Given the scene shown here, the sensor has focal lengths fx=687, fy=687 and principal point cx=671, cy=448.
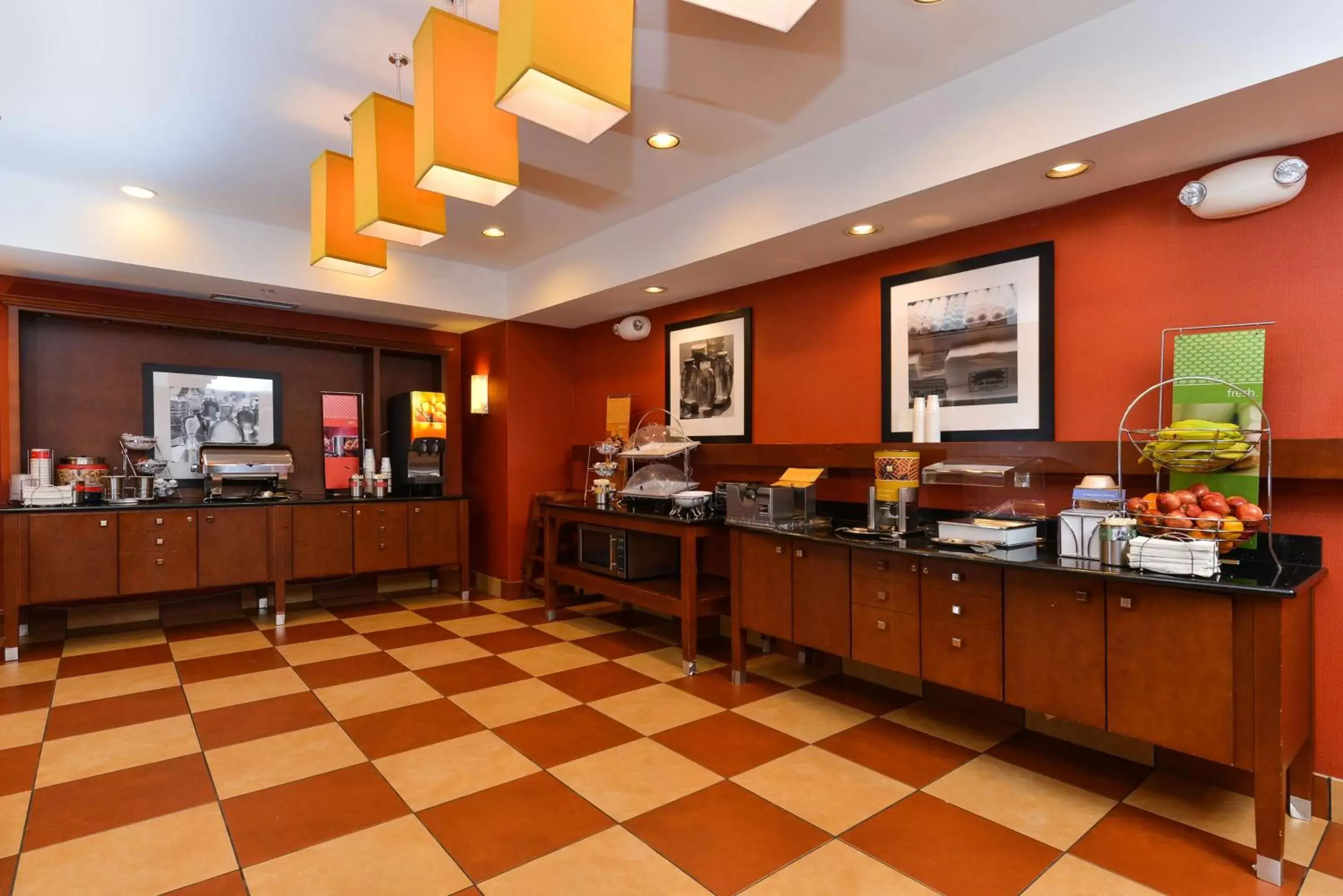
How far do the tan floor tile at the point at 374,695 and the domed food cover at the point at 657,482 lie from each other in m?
1.89

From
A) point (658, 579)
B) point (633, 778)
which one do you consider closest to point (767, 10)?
point (633, 778)

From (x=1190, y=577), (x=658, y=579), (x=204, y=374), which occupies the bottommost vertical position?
(x=658, y=579)

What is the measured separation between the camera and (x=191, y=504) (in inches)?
204

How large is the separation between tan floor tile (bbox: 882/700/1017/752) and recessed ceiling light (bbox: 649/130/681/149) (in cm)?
325

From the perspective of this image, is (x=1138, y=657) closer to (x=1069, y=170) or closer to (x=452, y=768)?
(x=1069, y=170)

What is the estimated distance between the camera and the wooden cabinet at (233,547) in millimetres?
5262

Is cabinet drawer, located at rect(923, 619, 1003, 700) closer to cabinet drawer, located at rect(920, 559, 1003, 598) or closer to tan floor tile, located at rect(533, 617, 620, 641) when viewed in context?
cabinet drawer, located at rect(920, 559, 1003, 598)

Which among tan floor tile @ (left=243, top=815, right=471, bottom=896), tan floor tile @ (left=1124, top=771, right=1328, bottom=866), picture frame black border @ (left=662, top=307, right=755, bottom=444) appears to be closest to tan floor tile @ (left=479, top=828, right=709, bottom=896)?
tan floor tile @ (left=243, top=815, right=471, bottom=896)

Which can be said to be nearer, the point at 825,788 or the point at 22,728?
the point at 825,788

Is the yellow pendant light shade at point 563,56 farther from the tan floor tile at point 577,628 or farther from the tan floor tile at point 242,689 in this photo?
the tan floor tile at point 577,628

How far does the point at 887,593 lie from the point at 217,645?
15.1 feet

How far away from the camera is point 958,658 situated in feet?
9.84

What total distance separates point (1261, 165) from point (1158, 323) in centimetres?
68

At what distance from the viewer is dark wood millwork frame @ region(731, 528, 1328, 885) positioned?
2.20 meters
